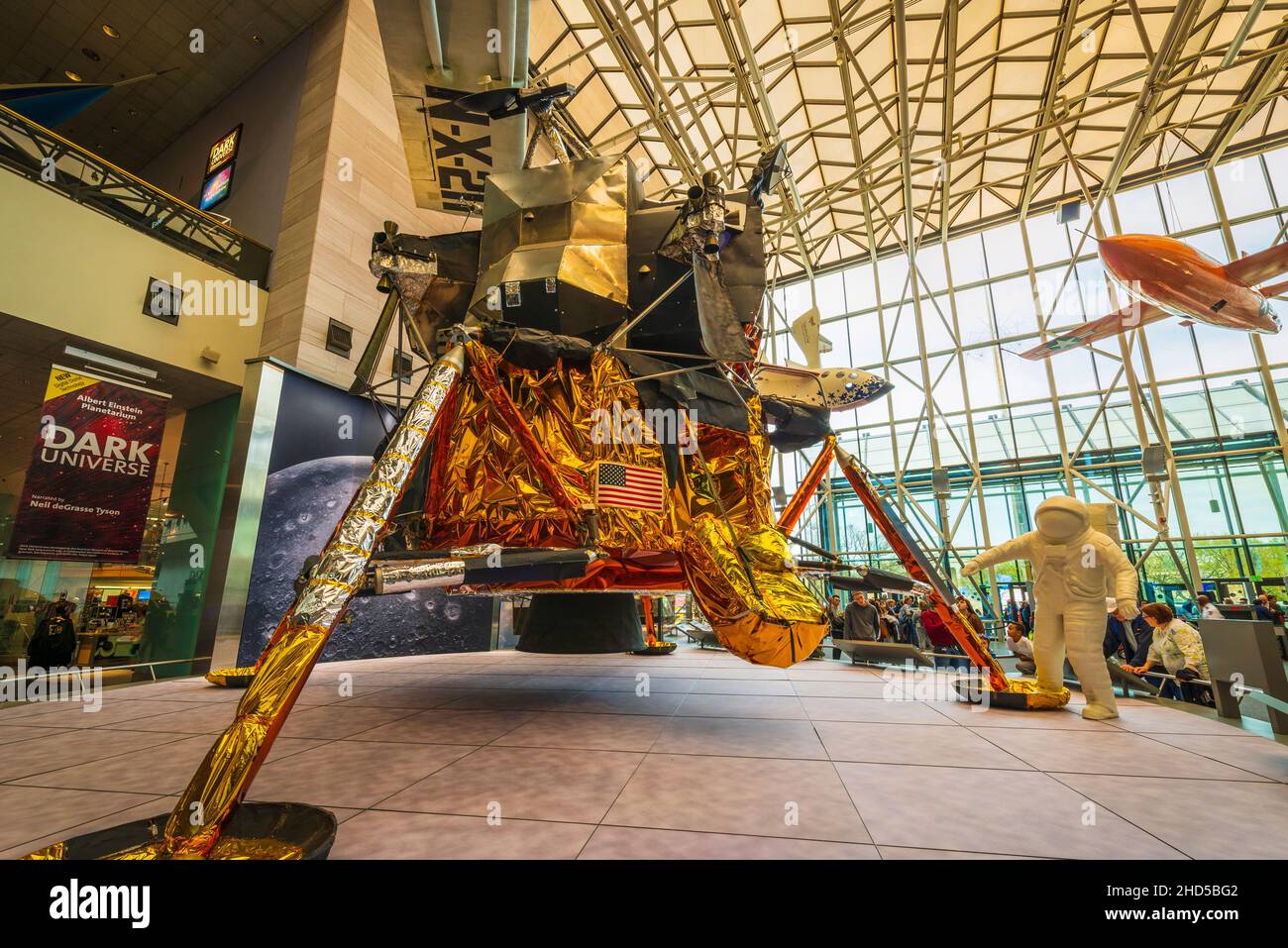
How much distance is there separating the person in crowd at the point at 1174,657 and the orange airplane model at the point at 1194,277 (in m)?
8.42

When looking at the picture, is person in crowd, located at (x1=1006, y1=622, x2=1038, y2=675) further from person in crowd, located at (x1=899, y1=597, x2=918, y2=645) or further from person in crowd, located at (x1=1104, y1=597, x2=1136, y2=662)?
person in crowd, located at (x1=899, y1=597, x2=918, y2=645)

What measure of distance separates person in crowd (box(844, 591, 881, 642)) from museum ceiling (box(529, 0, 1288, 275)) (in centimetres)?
959

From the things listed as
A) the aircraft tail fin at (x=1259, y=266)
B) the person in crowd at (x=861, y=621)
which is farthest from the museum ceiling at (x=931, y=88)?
the person in crowd at (x=861, y=621)

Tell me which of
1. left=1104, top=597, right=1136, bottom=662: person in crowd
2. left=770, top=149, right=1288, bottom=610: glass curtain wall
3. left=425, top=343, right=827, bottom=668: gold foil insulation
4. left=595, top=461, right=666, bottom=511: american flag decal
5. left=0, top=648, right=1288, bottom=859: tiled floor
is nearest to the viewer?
left=0, top=648, right=1288, bottom=859: tiled floor

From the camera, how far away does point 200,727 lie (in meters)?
3.72

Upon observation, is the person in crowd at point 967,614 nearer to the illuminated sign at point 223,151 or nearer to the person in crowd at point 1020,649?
the person in crowd at point 1020,649

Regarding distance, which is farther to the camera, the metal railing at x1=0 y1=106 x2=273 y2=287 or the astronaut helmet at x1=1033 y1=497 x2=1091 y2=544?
the metal railing at x1=0 y1=106 x2=273 y2=287

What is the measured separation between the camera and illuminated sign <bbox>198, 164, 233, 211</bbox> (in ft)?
35.5

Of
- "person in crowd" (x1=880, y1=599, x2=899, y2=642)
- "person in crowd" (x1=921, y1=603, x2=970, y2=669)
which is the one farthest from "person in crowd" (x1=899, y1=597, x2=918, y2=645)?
"person in crowd" (x1=921, y1=603, x2=970, y2=669)

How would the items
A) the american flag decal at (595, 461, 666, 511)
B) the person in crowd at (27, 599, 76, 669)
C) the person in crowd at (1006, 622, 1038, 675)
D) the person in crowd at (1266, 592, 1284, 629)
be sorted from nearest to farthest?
the american flag decal at (595, 461, 666, 511) → the person in crowd at (27, 599, 76, 669) → the person in crowd at (1006, 622, 1038, 675) → the person in crowd at (1266, 592, 1284, 629)

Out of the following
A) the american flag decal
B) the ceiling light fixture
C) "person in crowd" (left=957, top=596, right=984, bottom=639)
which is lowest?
"person in crowd" (left=957, top=596, right=984, bottom=639)

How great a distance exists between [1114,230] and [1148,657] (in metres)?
14.2
